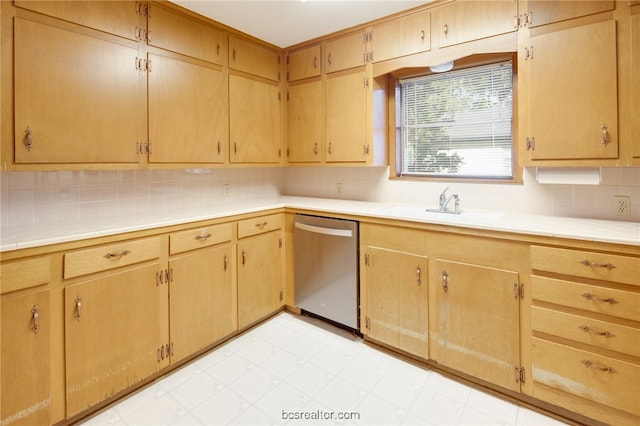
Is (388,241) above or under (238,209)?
under

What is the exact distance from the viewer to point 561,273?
5.75 feet

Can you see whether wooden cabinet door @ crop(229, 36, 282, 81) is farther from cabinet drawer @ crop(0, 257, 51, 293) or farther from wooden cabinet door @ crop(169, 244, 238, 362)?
cabinet drawer @ crop(0, 257, 51, 293)

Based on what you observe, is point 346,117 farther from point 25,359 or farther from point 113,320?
point 25,359

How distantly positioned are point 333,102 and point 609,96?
190 centimetres

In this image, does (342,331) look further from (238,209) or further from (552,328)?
(552,328)

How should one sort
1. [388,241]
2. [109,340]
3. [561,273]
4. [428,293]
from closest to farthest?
[561,273]
[109,340]
[428,293]
[388,241]

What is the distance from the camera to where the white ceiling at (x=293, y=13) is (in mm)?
2424

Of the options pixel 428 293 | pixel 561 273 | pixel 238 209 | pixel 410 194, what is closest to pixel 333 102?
pixel 410 194

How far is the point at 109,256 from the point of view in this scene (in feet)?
6.13

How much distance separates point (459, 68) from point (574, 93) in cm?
94

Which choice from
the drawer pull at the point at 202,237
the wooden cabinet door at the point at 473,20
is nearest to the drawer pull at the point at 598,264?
the wooden cabinet door at the point at 473,20

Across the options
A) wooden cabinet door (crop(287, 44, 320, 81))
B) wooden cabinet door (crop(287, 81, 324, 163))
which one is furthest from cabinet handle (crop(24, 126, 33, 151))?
wooden cabinet door (crop(287, 44, 320, 81))

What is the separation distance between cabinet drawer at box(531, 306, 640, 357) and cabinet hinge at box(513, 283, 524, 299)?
3.4 inches

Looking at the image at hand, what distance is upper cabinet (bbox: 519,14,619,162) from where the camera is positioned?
72.0 inches
